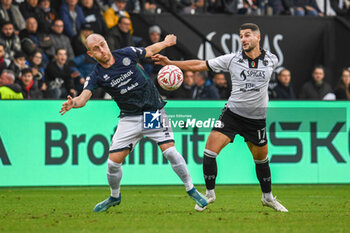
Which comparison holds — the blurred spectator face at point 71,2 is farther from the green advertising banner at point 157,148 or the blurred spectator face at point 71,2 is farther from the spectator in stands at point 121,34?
the green advertising banner at point 157,148

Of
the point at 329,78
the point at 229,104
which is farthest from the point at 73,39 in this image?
the point at 229,104

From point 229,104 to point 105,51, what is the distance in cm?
193

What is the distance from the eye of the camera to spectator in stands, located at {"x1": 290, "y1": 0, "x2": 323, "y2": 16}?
21.1 m

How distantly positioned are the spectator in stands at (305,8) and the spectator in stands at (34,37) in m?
7.31

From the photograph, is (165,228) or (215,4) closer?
(165,228)

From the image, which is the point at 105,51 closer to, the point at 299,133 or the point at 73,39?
the point at 299,133

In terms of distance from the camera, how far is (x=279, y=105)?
16016 mm

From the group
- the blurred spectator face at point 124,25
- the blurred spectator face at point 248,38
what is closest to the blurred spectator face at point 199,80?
the blurred spectator face at point 124,25

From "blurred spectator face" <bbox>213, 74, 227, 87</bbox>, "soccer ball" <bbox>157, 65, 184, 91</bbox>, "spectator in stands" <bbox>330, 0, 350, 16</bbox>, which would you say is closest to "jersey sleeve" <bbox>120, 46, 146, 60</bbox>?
"soccer ball" <bbox>157, 65, 184, 91</bbox>

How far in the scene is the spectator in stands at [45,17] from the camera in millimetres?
17672

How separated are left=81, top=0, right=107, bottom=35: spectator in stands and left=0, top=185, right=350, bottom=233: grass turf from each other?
4.54 meters

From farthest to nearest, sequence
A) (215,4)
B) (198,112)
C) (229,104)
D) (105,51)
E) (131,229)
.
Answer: (215,4)
(198,112)
(229,104)
(105,51)
(131,229)

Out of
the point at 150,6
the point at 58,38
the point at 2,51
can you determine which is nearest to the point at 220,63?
the point at 2,51

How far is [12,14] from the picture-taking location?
691 inches
